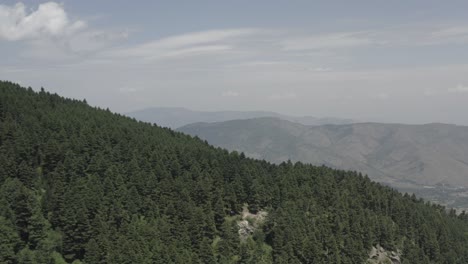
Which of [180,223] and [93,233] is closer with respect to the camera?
[93,233]

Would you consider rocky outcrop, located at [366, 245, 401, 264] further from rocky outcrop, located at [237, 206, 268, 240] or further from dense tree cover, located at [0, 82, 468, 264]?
rocky outcrop, located at [237, 206, 268, 240]

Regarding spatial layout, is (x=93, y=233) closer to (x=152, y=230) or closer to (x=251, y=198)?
(x=152, y=230)

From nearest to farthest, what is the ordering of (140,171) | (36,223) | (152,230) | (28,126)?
(36,223)
(152,230)
(140,171)
(28,126)

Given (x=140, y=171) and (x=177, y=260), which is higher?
(x=140, y=171)

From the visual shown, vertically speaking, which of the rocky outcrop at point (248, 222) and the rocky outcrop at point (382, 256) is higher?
the rocky outcrop at point (248, 222)

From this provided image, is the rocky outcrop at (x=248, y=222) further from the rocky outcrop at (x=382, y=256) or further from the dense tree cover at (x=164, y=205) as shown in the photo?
the rocky outcrop at (x=382, y=256)

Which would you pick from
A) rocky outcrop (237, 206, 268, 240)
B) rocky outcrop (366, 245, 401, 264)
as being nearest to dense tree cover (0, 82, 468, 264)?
rocky outcrop (237, 206, 268, 240)

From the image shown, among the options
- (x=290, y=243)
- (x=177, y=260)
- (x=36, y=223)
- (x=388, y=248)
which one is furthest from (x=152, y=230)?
(x=388, y=248)

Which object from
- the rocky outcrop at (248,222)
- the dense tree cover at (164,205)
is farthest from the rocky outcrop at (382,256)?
the rocky outcrop at (248,222)
